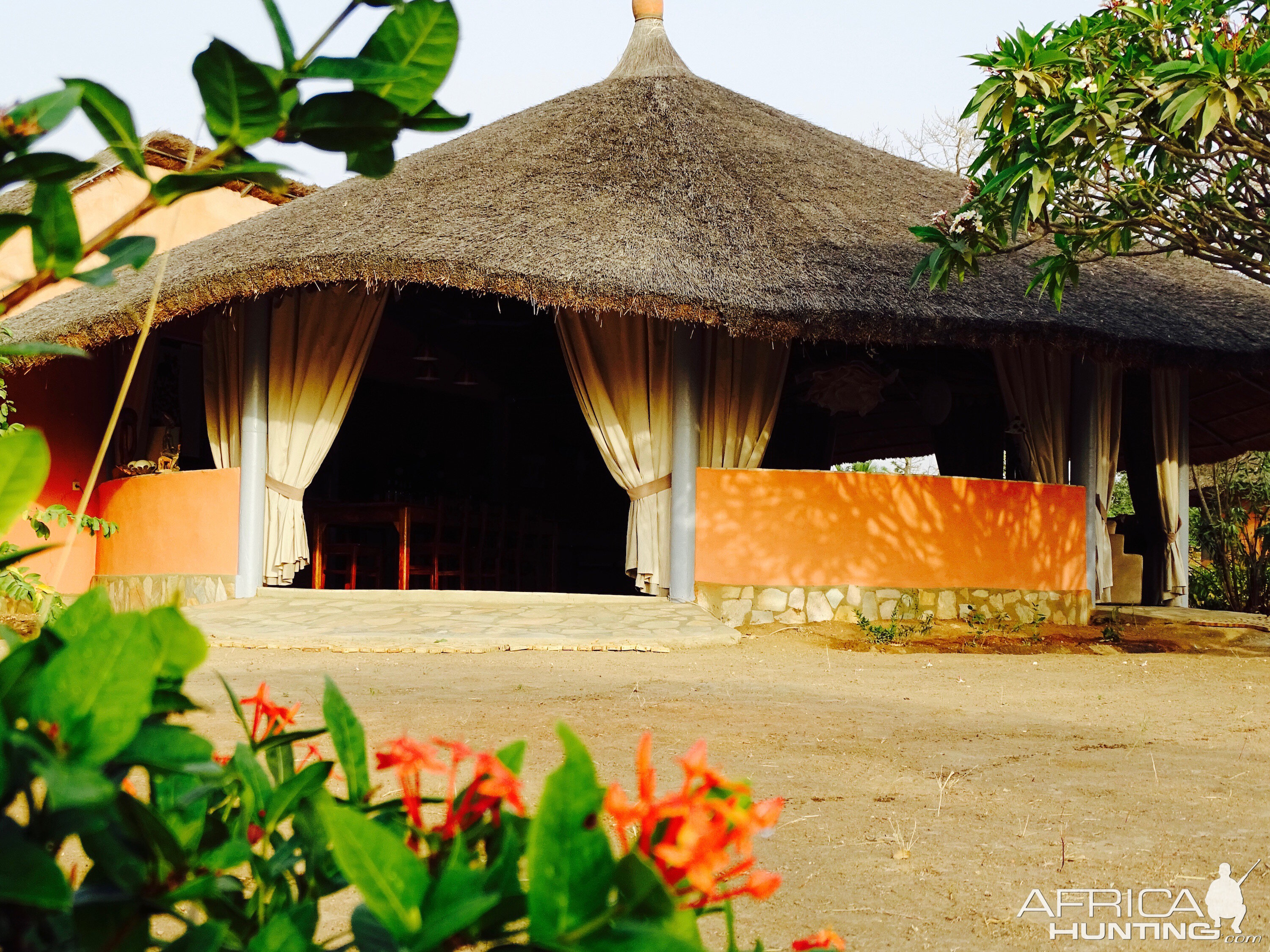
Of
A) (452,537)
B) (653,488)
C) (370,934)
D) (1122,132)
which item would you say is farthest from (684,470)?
(370,934)

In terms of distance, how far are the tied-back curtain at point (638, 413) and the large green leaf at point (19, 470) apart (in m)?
6.40

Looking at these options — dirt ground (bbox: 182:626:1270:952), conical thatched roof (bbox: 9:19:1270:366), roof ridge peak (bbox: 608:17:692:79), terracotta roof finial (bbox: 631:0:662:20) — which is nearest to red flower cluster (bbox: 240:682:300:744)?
dirt ground (bbox: 182:626:1270:952)

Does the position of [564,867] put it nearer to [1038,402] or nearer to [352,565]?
[1038,402]

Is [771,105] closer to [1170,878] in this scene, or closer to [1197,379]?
[1197,379]

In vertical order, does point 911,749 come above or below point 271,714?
below

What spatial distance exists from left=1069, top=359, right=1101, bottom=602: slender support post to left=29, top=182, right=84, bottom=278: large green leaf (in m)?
7.90

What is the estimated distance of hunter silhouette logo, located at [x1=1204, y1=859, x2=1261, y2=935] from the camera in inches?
71.3

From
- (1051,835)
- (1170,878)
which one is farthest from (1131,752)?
(1170,878)

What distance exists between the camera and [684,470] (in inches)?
266

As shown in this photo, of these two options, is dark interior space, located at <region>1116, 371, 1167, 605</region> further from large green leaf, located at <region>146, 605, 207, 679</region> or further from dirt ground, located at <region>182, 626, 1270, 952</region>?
large green leaf, located at <region>146, 605, 207, 679</region>

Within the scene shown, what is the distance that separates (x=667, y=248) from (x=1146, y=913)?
5.13 meters

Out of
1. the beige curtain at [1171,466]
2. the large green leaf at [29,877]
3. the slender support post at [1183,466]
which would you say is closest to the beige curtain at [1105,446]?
the beige curtain at [1171,466]

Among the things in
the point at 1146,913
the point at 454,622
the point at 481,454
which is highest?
the point at 481,454

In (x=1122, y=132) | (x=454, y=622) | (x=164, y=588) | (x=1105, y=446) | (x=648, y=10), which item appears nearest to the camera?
(x=1122, y=132)
